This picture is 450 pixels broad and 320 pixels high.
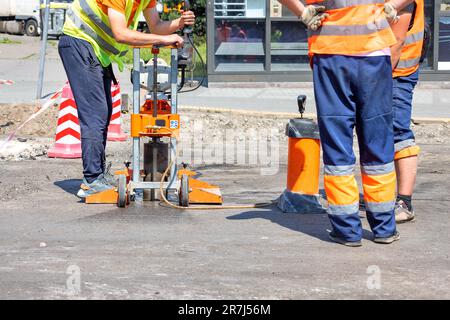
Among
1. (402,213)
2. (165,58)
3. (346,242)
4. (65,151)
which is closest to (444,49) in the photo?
(165,58)

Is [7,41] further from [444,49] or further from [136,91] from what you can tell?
[136,91]

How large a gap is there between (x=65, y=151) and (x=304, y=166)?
13.3 feet

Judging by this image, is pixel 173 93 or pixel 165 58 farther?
pixel 165 58

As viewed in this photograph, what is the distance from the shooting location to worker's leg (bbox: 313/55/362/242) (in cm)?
685

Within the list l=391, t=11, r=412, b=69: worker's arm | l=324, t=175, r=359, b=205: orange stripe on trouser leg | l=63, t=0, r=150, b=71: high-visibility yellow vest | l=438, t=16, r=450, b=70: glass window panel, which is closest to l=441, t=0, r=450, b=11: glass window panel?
l=438, t=16, r=450, b=70: glass window panel

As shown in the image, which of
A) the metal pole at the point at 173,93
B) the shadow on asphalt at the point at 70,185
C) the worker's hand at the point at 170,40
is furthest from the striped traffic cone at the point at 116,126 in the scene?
the worker's hand at the point at 170,40

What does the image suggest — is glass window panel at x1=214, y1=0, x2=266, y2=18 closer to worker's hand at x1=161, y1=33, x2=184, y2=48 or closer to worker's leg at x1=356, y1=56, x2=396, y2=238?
worker's hand at x1=161, y1=33, x2=184, y2=48

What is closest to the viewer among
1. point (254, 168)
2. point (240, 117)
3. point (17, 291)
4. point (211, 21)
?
point (17, 291)

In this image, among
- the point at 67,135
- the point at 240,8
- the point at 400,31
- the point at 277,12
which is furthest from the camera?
the point at 277,12

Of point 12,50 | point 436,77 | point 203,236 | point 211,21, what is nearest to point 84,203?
point 203,236

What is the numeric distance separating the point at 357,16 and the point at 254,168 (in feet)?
14.6

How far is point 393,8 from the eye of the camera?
686cm
